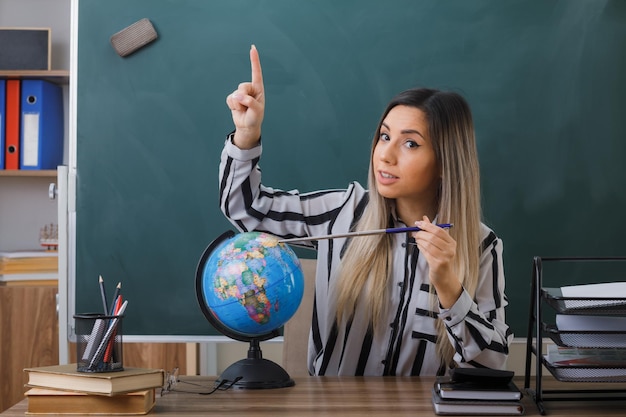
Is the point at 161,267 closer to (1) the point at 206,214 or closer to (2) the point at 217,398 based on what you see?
(1) the point at 206,214

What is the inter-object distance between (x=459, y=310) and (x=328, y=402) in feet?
1.28

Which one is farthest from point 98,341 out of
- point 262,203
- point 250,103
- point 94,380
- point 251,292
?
point 262,203

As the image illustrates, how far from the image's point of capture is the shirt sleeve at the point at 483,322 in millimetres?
1756

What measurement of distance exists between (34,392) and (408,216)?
1.09 metres

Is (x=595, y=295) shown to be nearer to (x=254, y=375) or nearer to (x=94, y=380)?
(x=254, y=375)

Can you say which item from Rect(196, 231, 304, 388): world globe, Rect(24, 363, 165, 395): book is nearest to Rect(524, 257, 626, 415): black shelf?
Rect(196, 231, 304, 388): world globe

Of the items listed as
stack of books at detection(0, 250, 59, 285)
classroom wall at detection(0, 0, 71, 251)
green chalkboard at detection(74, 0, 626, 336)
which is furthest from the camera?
classroom wall at detection(0, 0, 71, 251)

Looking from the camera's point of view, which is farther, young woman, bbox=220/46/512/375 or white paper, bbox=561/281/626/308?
young woman, bbox=220/46/512/375

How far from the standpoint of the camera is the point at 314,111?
279cm

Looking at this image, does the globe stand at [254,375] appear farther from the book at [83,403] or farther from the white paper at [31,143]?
the white paper at [31,143]

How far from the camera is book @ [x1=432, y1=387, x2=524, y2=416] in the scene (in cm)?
143

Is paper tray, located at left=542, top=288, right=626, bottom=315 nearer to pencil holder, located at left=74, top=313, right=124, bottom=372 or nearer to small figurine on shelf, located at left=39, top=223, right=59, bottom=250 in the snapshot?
pencil holder, located at left=74, top=313, right=124, bottom=372

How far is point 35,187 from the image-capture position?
12.6 feet

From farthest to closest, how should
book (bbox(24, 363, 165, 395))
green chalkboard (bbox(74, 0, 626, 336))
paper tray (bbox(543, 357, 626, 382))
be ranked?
green chalkboard (bbox(74, 0, 626, 336)) → paper tray (bbox(543, 357, 626, 382)) → book (bbox(24, 363, 165, 395))
